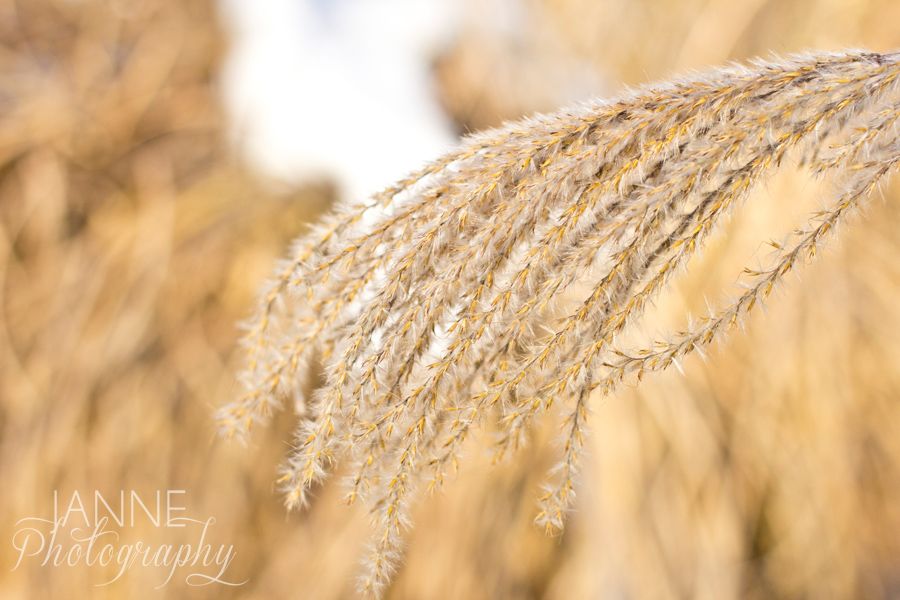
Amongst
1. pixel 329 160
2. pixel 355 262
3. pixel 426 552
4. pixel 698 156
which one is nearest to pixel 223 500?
pixel 426 552

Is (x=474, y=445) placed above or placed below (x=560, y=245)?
above

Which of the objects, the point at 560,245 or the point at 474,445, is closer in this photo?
the point at 560,245

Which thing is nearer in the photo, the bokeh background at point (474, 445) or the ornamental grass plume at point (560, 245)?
the ornamental grass plume at point (560, 245)

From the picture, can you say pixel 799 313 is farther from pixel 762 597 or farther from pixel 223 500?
pixel 223 500

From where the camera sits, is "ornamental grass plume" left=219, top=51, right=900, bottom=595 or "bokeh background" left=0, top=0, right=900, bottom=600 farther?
"bokeh background" left=0, top=0, right=900, bottom=600
